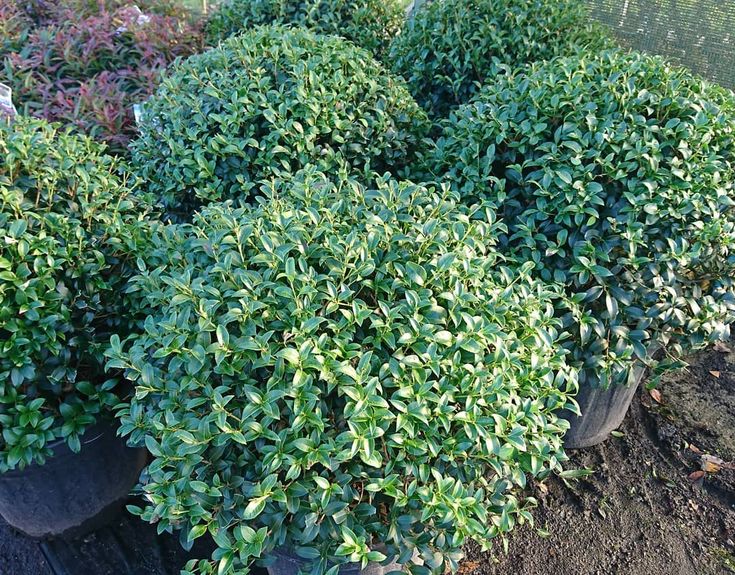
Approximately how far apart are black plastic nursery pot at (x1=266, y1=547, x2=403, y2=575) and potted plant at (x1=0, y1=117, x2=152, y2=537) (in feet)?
2.71

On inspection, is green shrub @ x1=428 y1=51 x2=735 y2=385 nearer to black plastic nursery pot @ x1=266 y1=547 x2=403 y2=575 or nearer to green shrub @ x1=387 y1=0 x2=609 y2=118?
green shrub @ x1=387 y1=0 x2=609 y2=118

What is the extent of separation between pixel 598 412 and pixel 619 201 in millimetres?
914

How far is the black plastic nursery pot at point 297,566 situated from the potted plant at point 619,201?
961 millimetres

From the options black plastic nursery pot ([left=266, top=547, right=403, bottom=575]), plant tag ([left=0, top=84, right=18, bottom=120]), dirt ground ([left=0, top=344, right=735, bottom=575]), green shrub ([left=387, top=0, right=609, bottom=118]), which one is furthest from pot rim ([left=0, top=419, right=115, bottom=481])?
green shrub ([left=387, top=0, right=609, bottom=118])

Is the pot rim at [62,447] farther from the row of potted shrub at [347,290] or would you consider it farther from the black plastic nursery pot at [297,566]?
the black plastic nursery pot at [297,566]

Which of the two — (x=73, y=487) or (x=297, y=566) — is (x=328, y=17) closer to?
(x=73, y=487)

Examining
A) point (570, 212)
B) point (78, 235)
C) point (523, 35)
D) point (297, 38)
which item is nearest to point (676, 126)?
point (570, 212)

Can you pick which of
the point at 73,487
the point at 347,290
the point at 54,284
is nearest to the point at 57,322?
the point at 54,284

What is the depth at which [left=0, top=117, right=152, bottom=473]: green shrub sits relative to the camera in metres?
1.94

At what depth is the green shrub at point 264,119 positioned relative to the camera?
2.50 meters

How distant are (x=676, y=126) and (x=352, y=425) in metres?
1.70

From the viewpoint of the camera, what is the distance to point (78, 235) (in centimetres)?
206

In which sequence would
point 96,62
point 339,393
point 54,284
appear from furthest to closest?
point 96,62 < point 54,284 < point 339,393

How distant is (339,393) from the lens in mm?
1529
